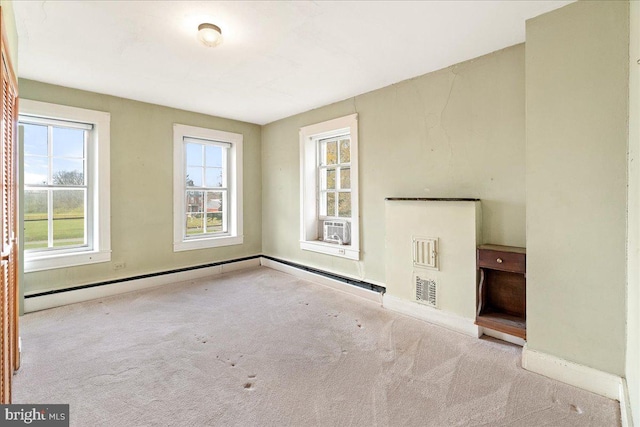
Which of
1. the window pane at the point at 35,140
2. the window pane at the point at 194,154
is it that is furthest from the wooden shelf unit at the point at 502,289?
the window pane at the point at 35,140

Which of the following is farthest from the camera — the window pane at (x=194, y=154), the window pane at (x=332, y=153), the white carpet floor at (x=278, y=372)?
the window pane at (x=194, y=154)

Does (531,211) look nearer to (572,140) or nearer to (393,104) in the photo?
(572,140)

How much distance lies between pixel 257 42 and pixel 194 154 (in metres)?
2.65

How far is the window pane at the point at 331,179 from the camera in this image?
4.33 metres

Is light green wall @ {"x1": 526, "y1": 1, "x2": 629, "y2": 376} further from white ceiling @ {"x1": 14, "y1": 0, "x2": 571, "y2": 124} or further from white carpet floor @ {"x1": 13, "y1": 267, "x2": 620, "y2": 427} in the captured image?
white carpet floor @ {"x1": 13, "y1": 267, "x2": 620, "y2": 427}

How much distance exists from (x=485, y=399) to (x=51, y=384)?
2.77 metres

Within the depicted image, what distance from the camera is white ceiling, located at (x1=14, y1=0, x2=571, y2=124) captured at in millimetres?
2035

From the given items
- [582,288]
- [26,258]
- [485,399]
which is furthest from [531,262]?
[26,258]

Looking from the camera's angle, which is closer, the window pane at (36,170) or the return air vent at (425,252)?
the return air vent at (425,252)

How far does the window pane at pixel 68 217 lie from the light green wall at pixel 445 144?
9.95ft

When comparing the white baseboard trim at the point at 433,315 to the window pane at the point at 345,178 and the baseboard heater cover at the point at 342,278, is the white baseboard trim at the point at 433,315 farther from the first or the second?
the window pane at the point at 345,178

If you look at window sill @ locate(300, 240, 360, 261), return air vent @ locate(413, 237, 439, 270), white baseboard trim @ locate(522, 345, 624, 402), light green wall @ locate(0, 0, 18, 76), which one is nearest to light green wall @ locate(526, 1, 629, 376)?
white baseboard trim @ locate(522, 345, 624, 402)

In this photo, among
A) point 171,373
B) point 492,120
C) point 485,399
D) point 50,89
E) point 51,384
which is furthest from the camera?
point 50,89

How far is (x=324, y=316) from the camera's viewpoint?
3.08m
